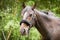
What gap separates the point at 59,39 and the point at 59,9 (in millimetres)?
4210

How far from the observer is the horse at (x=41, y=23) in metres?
5.59

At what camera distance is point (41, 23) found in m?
6.04

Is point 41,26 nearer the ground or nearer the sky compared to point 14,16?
nearer the sky

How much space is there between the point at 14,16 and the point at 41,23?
338 cm

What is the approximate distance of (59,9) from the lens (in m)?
10.0

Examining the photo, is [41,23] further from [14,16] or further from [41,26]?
[14,16]

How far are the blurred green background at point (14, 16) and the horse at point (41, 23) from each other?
2.62 metres

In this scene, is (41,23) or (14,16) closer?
(41,23)

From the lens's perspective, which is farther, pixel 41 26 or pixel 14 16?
pixel 14 16

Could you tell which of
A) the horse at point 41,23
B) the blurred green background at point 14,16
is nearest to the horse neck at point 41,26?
the horse at point 41,23


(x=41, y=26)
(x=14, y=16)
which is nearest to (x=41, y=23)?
(x=41, y=26)

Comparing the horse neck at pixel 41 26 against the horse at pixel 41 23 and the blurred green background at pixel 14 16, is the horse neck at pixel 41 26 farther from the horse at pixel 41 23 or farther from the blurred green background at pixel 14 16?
the blurred green background at pixel 14 16

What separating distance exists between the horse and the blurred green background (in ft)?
8.58

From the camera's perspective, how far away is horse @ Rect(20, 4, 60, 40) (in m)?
5.59
